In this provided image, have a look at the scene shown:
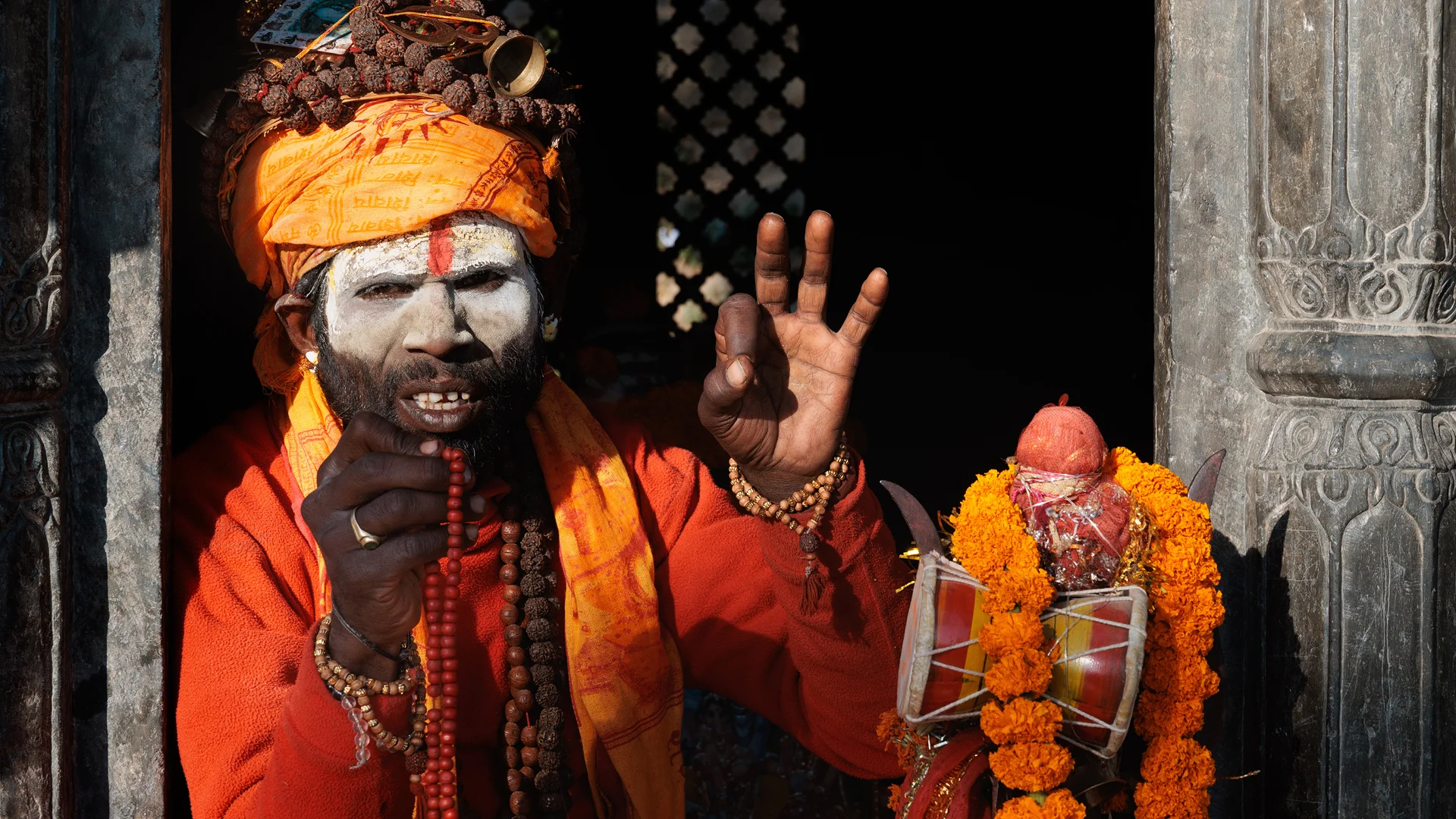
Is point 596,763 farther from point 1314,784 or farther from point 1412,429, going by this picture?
point 1412,429

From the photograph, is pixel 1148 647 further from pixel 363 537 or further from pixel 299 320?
pixel 299 320

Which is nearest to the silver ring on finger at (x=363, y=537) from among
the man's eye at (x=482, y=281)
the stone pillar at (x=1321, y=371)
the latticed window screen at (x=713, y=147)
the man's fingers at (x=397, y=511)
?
the man's fingers at (x=397, y=511)

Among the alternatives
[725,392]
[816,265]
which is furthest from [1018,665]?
[816,265]

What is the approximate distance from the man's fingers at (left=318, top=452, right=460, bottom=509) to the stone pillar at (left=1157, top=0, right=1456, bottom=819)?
56.4 inches

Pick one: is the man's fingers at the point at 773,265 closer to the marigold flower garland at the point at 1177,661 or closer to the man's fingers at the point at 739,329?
the man's fingers at the point at 739,329

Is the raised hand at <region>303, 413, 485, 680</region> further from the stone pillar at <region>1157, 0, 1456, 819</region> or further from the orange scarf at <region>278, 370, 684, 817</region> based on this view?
the stone pillar at <region>1157, 0, 1456, 819</region>

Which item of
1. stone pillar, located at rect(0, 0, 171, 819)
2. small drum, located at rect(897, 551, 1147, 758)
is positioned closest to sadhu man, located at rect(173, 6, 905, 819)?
stone pillar, located at rect(0, 0, 171, 819)

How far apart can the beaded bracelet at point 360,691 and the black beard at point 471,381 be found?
1.44 ft

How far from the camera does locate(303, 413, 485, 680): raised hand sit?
239cm

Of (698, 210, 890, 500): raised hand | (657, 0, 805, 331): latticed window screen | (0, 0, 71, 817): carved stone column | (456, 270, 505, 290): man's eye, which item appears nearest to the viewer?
(0, 0, 71, 817): carved stone column

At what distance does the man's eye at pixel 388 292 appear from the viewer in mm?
2727

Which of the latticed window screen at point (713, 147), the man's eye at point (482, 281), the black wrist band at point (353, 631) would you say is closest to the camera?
the black wrist band at point (353, 631)

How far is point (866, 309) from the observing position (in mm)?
2664

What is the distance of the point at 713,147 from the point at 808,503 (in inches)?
190
